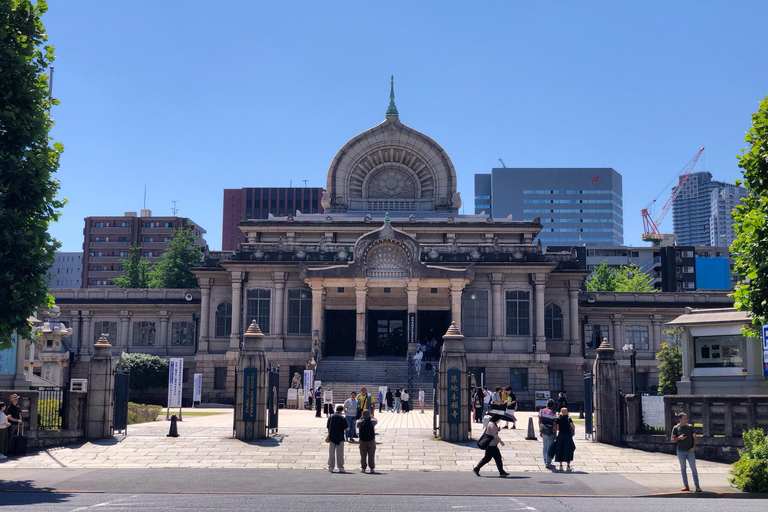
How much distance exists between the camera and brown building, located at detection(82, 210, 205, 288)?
474ft

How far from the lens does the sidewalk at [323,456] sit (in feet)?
78.4

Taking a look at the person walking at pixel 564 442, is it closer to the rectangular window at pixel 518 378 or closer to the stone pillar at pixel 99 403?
the stone pillar at pixel 99 403

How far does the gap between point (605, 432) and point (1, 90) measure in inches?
890

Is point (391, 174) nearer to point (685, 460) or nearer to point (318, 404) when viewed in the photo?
point (318, 404)

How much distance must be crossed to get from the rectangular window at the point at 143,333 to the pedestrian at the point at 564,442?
48.1 m

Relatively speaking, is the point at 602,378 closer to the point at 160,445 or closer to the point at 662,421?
the point at 662,421

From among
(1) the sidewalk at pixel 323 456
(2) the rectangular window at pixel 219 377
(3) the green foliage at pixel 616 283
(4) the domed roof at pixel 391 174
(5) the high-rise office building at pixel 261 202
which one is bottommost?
(1) the sidewalk at pixel 323 456

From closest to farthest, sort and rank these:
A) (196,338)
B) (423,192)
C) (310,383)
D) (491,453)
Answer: (491,453), (310,383), (196,338), (423,192)

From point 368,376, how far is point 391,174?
81.3 feet

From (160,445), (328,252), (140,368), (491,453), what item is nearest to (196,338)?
(140,368)

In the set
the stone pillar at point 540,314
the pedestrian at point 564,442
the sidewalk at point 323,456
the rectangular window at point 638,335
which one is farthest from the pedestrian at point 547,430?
the rectangular window at point 638,335

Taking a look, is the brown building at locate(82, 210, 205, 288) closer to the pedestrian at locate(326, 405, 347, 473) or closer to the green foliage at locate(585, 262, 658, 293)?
the green foliage at locate(585, 262, 658, 293)

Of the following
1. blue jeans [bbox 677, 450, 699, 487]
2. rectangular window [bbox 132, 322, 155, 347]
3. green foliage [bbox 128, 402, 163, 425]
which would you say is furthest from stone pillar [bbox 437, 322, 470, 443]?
rectangular window [bbox 132, 322, 155, 347]

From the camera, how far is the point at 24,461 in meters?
24.4
